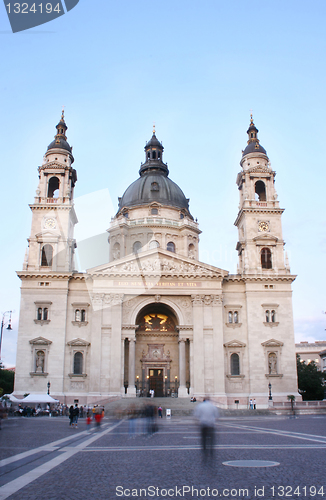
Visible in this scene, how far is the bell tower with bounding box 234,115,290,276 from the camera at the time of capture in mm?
52500

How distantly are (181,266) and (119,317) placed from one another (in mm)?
8386

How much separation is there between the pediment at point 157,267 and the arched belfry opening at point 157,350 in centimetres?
422

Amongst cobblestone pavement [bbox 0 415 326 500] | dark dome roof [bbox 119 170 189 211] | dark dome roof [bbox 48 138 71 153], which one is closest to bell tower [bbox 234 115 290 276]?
dark dome roof [bbox 119 170 189 211]

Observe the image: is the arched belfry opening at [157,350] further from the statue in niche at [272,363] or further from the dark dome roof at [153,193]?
the dark dome roof at [153,193]

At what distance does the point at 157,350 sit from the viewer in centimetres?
5300

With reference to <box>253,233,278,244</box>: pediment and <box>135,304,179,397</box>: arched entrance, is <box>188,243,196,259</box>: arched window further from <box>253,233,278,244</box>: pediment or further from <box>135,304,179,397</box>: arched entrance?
<box>253,233,278,244</box>: pediment

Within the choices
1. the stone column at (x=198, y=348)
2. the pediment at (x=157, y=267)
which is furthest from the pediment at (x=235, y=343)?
the pediment at (x=157, y=267)

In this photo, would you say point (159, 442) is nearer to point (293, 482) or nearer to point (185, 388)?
point (293, 482)

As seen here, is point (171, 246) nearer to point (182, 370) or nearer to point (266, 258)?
point (266, 258)

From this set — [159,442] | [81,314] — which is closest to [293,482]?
[159,442]

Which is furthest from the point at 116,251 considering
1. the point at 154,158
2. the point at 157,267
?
the point at 154,158

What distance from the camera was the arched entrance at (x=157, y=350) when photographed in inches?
2034

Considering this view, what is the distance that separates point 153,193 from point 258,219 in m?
18.8

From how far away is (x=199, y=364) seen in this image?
155 ft
